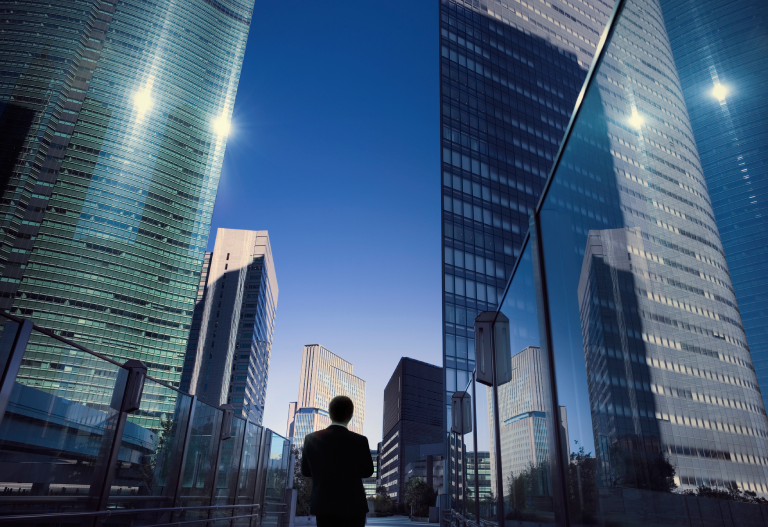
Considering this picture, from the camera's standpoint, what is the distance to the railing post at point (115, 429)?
486cm

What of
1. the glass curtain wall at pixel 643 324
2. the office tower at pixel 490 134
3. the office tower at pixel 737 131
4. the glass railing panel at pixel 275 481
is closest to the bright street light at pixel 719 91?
the office tower at pixel 737 131

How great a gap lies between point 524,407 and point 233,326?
366 ft

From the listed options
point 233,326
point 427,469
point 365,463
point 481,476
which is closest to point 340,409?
point 365,463

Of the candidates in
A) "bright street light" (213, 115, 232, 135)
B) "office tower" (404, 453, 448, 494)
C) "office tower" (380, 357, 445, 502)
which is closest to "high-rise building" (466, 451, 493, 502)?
"office tower" (404, 453, 448, 494)

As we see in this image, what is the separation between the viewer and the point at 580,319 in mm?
2209

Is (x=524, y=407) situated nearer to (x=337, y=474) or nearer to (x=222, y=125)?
(x=337, y=474)

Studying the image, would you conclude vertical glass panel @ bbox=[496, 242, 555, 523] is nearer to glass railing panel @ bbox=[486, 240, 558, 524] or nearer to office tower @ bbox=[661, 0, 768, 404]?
glass railing panel @ bbox=[486, 240, 558, 524]

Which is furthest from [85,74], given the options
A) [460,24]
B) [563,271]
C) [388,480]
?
[563,271]

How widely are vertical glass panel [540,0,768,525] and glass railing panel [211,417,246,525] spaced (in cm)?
768

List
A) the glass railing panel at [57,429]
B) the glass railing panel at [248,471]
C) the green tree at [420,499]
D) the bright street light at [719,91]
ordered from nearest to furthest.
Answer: the bright street light at [719,91] → the glass railing panel at [57,429] → the glass railing panel at [248,471] → the green tree at [420,499]

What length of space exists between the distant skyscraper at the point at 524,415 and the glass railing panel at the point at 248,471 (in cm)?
712

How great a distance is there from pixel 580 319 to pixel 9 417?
3.88m

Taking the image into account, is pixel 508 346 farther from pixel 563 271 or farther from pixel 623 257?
pixel 623 257

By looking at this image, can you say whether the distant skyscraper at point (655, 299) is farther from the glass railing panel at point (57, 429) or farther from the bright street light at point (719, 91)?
the glass railing panel at point (57, 429)
